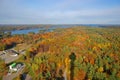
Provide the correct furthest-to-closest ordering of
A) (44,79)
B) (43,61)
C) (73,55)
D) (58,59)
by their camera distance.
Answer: (73,55) < (58,59) < (43,61) < (44,79)

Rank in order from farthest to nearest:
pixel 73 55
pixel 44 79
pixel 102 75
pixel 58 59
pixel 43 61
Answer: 1. pixel 73 55
2. pixel 58 59
3. pixel 43 61
4. pixel 102 75
5. pixel 44 79

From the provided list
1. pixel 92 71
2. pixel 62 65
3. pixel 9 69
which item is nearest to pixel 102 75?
pixel 92 71

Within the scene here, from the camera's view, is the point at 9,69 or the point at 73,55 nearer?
the point at 9,69

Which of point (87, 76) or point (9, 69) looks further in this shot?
point (9, 69)

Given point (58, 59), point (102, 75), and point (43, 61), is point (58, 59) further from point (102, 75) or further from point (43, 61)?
point (102, 75)

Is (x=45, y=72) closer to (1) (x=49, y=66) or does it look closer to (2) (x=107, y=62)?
(1) (x=49, y=66)

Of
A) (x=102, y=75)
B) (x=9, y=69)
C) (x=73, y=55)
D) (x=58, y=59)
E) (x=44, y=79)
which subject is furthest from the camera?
(x=73, y=55)

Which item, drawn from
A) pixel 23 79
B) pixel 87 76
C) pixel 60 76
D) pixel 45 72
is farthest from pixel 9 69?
pixel 87 76

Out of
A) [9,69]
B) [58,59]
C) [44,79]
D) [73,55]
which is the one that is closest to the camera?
[44,79]
